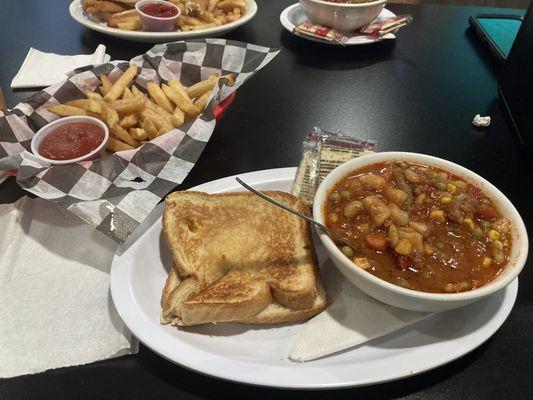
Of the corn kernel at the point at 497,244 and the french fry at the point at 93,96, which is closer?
the corn kernel at the point at 497,244

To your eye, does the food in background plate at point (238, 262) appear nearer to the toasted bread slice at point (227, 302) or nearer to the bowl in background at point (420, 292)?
the toasted bread slice at point (227, 302)

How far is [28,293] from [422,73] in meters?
2.72

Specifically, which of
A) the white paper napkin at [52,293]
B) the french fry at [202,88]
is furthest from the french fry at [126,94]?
the white paper napkin at [52,293]

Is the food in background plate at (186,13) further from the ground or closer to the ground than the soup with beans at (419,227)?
closer to the ground

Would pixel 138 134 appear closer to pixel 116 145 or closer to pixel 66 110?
pixel 116 145

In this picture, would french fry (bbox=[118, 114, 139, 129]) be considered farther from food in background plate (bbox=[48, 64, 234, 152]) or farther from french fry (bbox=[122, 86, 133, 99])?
french fry (bbox=[122, 86, 133, 99])

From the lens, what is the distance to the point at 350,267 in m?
1.31

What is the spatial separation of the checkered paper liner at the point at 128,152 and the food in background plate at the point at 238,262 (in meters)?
0.21

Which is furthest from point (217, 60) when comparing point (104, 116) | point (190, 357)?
point (190, 357)

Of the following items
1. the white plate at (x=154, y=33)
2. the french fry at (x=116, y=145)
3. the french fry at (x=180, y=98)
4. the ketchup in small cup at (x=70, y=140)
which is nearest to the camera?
the ketchup in small cup at (x=70, y=140)

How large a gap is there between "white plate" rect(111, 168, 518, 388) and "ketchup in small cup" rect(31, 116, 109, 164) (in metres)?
0.73

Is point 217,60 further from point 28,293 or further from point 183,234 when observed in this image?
point 28,293

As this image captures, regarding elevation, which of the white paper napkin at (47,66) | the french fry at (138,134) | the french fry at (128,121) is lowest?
the white paper napkin at (47,66)

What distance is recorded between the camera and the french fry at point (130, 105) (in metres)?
2.18
